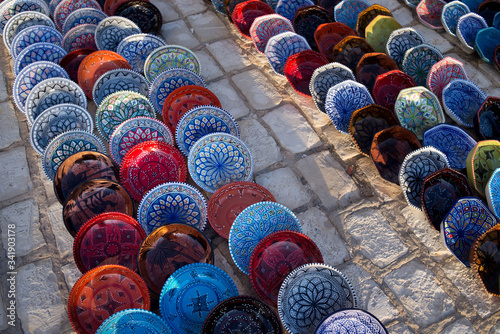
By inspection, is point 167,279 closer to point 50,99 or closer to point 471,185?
point 50,99

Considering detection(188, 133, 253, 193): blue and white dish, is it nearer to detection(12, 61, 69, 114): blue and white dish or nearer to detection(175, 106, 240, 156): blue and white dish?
detection(175, 106, 240, 156): blue and white dish

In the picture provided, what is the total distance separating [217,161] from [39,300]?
1.69 metres

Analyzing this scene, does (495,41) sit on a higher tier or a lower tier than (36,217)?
higher

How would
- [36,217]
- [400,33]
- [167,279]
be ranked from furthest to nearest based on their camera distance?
[400,33], [36,217], [167,279]

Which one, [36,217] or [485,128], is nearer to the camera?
[36,217]

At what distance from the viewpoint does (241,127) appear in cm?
391

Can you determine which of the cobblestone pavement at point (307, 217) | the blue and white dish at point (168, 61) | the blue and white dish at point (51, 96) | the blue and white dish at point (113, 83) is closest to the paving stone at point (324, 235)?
the cobblestone pavement at point (307, 217)

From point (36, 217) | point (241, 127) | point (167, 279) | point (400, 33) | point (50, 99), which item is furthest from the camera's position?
point (400, 33)

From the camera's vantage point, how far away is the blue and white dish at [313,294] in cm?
264

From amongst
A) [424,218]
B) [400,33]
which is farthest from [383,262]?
[400,33]

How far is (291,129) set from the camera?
392cm

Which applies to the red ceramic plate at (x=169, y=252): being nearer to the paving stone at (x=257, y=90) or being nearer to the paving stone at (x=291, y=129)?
the paving stone at (x=291, y=129)

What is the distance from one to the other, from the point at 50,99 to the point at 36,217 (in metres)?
1.12

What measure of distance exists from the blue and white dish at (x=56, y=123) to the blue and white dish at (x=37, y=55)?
0.86 meters
